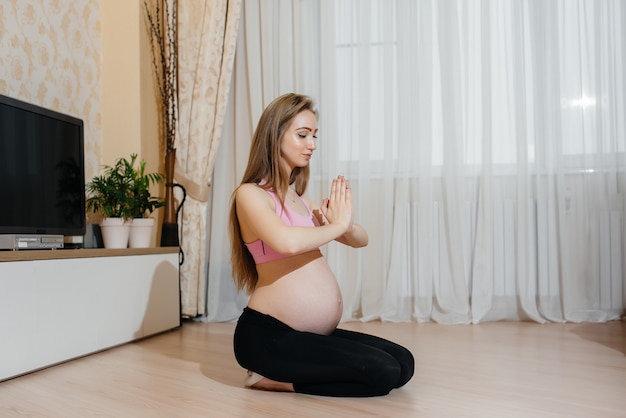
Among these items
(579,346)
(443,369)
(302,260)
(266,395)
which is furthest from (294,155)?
(579,346)

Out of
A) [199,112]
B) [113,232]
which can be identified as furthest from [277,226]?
[199,112]

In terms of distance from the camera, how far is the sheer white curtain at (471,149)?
356 centimetres

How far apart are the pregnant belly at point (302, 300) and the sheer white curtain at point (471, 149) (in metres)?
1.62

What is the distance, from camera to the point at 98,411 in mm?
1906

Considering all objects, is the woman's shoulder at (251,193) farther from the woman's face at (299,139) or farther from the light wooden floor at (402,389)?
the light wooden floor at (402,389)

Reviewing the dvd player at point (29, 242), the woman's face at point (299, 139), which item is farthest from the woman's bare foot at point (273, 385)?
the dvd player at point (29, 242)

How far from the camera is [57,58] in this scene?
337cm

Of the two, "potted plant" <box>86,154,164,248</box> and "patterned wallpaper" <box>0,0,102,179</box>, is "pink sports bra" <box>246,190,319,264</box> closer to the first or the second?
"potted plant" <box>86,154,164,248</box>

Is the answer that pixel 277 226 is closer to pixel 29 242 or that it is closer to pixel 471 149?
pixel 29 242

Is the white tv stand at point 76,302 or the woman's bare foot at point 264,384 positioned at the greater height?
the white tv stand at point 76,302

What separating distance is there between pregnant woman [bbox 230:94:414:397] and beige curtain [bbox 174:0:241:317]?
1581 millimetres

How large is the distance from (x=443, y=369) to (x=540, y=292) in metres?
1.43

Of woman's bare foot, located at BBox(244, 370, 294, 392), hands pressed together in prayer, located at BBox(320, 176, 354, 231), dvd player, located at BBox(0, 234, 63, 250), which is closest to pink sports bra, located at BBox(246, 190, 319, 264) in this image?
hands pressed together in prayer, located at BBox(320, 176, 354, 231)

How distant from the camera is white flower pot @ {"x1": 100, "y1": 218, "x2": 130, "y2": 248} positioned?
3.24 meters
